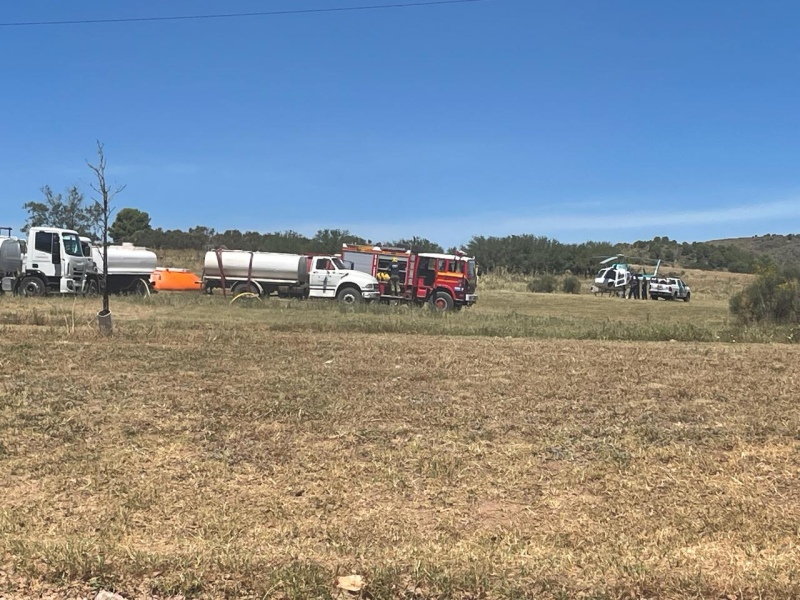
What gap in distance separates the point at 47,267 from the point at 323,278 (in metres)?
10.2

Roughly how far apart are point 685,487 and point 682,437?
138 centimetres

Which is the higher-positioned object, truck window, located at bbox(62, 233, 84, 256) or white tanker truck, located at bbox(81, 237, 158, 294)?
truck window, located at bbox(62, 233, 84, 256)

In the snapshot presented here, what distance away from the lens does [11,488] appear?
14.9 feet

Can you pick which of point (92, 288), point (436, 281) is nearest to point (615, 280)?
point (436, 281)

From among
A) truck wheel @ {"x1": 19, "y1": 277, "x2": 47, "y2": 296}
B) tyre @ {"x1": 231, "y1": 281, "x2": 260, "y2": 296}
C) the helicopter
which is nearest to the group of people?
the helicopter

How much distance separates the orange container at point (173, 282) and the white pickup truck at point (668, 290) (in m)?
29.9

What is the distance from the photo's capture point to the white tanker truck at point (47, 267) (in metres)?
24.9

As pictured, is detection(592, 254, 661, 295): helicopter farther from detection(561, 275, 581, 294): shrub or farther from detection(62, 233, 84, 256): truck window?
detection(62, 233, 84, 256): truck window

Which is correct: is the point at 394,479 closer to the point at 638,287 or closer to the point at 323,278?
the point at 323,278

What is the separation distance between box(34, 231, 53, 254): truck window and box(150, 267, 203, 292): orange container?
21.1 feet

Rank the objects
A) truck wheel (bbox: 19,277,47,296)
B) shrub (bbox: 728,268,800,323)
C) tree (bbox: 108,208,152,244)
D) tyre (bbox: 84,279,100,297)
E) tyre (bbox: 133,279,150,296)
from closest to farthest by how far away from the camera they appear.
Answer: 1. shrub (bbox: 728,268,800,323)
2. truck wheel (bbox: 19,277,47,296)
3. tyre (bbox: 84,279,100,297)
4. tyre (bbox: 133,279,150,296)
5. tree (bbox: 108,208,152,244)

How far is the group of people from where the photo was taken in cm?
4564

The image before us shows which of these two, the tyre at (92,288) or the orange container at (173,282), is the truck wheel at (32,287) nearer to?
the tyre at (92,288)

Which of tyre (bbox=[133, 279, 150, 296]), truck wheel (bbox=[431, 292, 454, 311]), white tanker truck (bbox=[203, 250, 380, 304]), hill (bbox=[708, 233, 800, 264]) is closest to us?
truck wheel (bbox=[431, 292, 454, 311])
